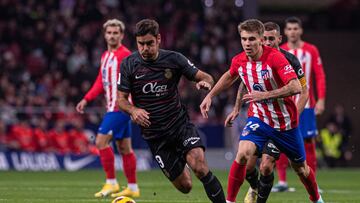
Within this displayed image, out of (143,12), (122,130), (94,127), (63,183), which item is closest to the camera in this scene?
(122,130)

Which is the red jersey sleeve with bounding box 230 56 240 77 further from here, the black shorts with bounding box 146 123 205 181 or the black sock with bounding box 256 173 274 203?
the black sock with bounding box 256 173 274 203

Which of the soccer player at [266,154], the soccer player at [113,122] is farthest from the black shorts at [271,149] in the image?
the soccer player at [113,122]

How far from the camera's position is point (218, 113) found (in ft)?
79.7

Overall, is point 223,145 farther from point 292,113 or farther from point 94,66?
point 292,113

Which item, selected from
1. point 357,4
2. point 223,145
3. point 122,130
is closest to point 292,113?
point 122,130

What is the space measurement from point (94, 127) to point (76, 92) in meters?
1.69

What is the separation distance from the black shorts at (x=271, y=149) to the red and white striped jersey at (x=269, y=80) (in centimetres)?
32

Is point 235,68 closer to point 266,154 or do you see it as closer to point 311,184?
point 266,154

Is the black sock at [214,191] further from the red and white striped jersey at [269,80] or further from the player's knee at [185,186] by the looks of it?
the red and white striped jersey at [269,80]

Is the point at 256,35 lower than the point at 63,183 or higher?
higher

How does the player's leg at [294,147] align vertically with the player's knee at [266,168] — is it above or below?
above

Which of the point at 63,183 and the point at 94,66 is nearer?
the point at 63,183

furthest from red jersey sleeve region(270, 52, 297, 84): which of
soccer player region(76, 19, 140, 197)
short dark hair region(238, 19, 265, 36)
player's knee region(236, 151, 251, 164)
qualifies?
soccer player region(76, 19, 140, 197)

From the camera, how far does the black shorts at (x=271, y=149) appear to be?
10.2 metres
